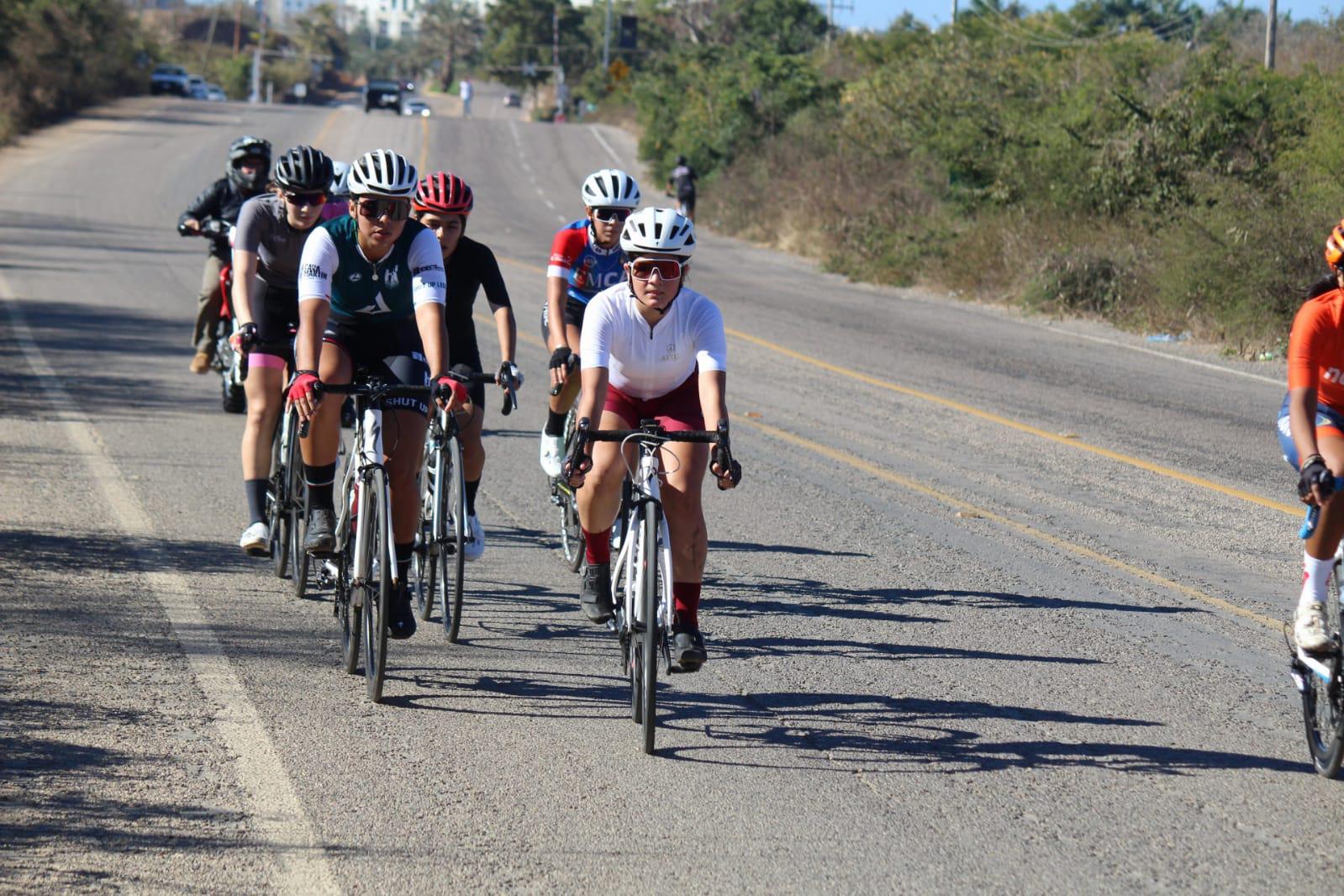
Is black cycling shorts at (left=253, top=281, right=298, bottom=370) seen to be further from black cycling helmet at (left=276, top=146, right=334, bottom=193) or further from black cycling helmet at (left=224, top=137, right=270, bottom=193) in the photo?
black cycling helmet at (left=224, top=137, right=270, bottom=193)

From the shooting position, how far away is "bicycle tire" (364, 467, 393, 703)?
6.21m

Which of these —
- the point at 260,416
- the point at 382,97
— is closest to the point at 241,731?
the point at 260,416

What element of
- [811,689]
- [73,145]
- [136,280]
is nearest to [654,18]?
[73,145]

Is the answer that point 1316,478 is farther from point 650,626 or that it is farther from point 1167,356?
point 1167,356

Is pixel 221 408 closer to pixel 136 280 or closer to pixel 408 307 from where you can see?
pixel 408 307

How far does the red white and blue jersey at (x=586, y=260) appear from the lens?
8.91m

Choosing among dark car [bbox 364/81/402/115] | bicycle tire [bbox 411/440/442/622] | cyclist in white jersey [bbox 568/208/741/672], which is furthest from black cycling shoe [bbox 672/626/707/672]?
dark car [bbox 364/81/402/115]

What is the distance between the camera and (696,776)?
558 cm

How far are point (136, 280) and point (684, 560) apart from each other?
1860 centimetres

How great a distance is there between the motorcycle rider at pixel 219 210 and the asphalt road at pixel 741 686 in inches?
22.3

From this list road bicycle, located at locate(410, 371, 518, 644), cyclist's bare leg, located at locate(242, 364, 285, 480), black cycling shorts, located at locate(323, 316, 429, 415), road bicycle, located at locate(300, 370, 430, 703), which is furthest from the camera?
cyclist's bare leg, located at locate(242, 364, 285, 480)

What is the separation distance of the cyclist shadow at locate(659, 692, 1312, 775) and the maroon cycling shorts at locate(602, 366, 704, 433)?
3.67ft

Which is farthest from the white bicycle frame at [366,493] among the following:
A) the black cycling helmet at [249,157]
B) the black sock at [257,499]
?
the black cycling helmet at [249,157]

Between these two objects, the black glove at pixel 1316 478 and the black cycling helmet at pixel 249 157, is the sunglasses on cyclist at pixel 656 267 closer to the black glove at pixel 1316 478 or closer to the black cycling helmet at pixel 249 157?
the black glove at pixel 1316 478
